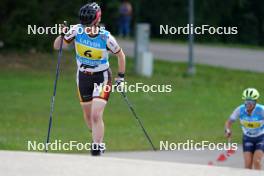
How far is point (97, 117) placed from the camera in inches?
503

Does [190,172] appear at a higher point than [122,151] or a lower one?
higher

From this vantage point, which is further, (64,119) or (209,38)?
(209,38)

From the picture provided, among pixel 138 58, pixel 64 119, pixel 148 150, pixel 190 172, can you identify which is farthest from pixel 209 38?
pixel 190 172

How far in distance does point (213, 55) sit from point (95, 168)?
85.2ft

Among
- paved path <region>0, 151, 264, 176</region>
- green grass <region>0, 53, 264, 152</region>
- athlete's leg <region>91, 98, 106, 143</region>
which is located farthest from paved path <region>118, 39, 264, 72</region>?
paved path <region>0, 151, 264, 176</region>

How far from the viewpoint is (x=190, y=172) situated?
916 centimetres

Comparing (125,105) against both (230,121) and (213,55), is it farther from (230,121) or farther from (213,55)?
(213,55)

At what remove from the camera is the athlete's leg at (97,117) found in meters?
12.8

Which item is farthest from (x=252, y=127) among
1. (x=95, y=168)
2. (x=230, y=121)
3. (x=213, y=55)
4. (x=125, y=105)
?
(x=213, y=55)

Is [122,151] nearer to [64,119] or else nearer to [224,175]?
[64,119]

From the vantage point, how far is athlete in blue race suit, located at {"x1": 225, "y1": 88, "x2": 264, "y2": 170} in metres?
13.8

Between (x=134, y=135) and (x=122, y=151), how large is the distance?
1791 mm

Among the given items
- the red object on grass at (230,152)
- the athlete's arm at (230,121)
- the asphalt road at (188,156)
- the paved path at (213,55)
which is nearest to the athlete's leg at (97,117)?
the athlete's arm at (230,121)

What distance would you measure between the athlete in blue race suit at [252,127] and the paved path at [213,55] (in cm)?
1642
